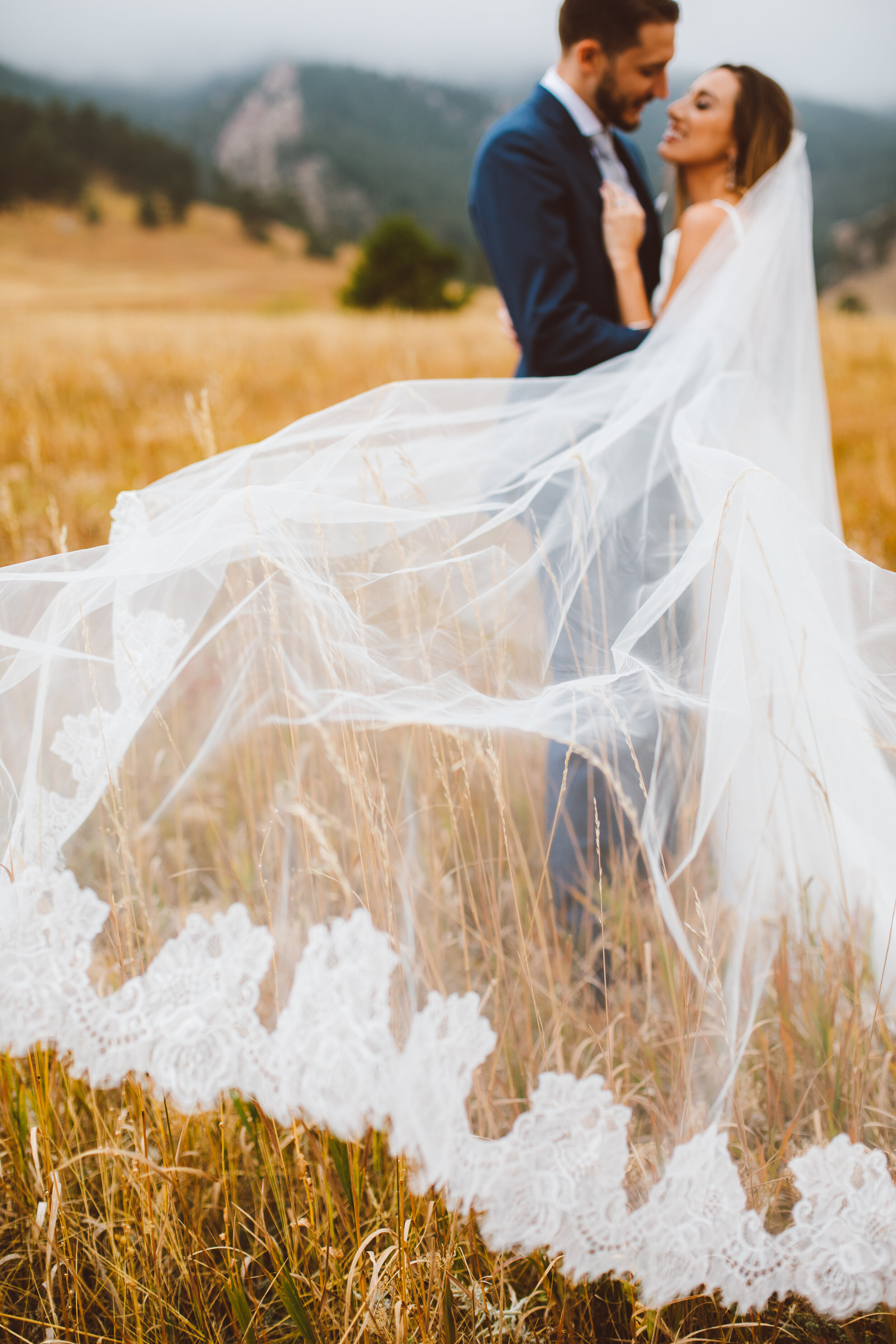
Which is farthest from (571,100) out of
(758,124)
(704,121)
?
(758,124)

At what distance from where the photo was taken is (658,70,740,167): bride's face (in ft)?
5.11

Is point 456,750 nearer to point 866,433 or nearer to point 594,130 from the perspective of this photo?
point 594,130

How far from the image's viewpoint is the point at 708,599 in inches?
40.1

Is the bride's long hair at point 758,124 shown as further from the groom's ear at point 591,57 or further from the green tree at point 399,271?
the green tree at point 399,271

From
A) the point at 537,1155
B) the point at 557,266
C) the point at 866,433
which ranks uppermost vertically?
the point at 557,266

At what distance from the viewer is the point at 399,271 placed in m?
19.1

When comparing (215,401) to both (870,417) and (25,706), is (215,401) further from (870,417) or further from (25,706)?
(870,417)

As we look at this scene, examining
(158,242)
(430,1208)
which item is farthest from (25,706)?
(158,242)

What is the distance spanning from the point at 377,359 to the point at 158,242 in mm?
36460

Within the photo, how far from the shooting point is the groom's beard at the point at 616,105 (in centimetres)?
143

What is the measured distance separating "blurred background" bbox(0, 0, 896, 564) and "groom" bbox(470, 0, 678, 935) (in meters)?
0.29

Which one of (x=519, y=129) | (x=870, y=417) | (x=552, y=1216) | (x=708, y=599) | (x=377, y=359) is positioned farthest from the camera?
(x=377, y=359)

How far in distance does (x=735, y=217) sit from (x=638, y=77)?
12.5 inches

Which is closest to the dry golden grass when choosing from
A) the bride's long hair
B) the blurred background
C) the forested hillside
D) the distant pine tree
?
the blurred background
